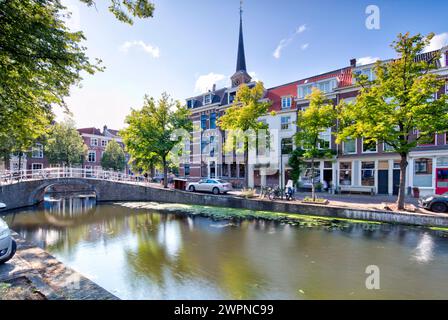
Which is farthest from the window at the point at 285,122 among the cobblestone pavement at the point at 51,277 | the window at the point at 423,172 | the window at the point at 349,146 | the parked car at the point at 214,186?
the cobblestone pavement at the point at 51,277

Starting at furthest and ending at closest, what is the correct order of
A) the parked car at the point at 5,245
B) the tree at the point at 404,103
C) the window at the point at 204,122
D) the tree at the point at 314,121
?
the window at the point at 204,122, the tree at the point at 314,121, the tree at the point at 404,103, the parked car at the point at 5,245

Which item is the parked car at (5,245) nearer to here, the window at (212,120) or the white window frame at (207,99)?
the window at (212,120)

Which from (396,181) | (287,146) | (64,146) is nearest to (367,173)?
(396,181)

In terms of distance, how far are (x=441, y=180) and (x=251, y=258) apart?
63.5 feet

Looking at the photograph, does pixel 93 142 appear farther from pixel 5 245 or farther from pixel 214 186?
pixel 5 245

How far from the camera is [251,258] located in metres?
8.58

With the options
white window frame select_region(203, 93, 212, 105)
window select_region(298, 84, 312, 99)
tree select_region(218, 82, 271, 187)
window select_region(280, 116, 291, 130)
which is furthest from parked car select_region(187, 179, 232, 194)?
white window frame select_region(203, 93, 212, 105)

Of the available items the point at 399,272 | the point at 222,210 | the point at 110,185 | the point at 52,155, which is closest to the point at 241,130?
the point at 222,210

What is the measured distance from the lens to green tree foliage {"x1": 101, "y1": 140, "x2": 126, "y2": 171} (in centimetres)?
4194

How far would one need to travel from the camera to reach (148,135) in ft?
75.2

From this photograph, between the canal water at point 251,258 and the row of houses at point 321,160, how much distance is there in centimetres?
601

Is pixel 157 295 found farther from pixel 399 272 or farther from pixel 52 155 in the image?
pixel 52 155

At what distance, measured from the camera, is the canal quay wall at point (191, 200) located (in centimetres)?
1262
